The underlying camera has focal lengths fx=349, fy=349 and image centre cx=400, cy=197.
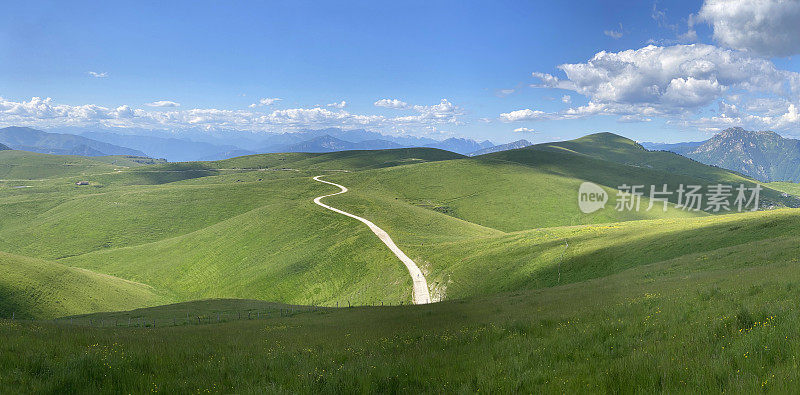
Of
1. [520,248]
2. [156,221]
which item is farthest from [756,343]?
[156,221]

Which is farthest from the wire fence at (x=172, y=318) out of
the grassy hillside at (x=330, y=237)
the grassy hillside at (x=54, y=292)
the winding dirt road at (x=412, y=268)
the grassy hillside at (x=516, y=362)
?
the grassy hillside at (x=516, y=362)

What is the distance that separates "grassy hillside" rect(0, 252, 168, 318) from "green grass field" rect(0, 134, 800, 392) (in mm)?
421

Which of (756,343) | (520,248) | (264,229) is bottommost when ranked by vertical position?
(264,229)

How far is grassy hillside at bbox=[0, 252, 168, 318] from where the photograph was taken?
54.6 meters

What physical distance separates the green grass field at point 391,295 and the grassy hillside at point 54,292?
421 mm

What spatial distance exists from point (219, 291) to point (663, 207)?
560ft

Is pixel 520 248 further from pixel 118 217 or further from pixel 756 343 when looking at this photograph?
pixel 118 217

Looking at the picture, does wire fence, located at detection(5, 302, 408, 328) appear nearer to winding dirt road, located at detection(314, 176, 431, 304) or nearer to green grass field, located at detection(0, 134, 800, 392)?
green grass field, located at detection(0, 134, 800, 392)

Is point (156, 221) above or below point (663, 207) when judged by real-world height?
below

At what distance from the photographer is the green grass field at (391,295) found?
24.7 ft

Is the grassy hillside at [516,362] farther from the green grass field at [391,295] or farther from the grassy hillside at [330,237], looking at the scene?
the grassy hillside at [330,237]

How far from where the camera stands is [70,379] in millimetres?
7449

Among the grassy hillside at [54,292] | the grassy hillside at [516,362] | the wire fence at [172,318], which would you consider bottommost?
the grassy hillside at [54,292]

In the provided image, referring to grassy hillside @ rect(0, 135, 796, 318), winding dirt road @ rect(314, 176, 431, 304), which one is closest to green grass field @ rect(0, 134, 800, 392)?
grassy hillside @ rect(0, 135, 796, 318)
